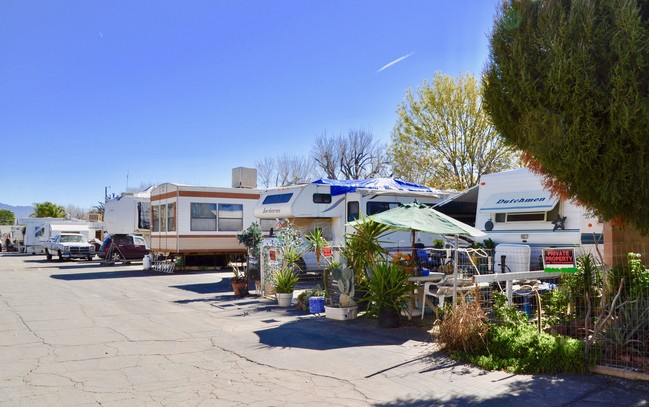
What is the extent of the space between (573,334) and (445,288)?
208 cm

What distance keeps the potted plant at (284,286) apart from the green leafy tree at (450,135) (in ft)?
58.9

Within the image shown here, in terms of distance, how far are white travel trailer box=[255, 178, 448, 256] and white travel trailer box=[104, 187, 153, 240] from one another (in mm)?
13617

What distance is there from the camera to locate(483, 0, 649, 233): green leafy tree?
5.66 meters

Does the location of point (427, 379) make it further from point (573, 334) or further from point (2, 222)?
point (2, 222)

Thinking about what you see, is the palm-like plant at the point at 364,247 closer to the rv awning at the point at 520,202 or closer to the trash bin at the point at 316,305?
the trash bin at the point at 316,305

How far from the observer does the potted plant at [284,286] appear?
1223 centimetres

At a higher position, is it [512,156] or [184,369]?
[512,156]

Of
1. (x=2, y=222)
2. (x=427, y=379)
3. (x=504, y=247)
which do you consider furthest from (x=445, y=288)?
(x=2, y=222)

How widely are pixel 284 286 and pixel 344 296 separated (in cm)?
241

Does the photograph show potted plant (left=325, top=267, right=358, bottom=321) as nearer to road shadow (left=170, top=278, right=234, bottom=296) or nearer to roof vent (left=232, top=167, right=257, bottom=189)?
road shadow (left=170, top=278, right=234, bottom=296)

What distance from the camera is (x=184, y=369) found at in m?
Answer: 6.81

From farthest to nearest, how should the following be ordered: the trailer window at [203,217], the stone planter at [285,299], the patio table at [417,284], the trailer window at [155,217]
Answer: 1. the trailer window at [155,217]
2. the trailer window at [203,217]
3. the stone planter at [285,299]
4. the patio table at [417,284]

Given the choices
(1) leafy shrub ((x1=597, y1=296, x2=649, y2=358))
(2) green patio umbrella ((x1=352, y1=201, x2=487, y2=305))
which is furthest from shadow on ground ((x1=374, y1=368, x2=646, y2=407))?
(2) green patio umbrella ((x1=352, y1=201, x2=487, y2=305))

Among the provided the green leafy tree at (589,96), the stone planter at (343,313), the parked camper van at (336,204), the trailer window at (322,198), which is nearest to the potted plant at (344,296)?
the stone planter at (343,313)
